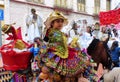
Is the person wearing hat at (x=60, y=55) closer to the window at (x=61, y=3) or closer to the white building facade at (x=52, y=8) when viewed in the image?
the white building facade at (x=52, y=8)

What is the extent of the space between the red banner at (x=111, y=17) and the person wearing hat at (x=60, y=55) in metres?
6.11

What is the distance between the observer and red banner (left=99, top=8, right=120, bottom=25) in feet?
34.3

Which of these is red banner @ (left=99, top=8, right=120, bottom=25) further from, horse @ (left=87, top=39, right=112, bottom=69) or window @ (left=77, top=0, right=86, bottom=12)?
window @ (left=77, top=0, right=86, bottom=12)

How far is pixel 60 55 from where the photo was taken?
4.26 metres

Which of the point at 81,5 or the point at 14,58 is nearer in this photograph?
the point at 14,58

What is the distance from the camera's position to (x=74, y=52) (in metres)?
4.34

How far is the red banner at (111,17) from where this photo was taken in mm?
10447

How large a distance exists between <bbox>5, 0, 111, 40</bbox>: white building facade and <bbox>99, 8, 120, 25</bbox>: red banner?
7266 mm

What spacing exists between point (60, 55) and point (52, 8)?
1681 cm

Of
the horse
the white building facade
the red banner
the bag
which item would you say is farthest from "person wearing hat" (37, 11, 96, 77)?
the white building facade

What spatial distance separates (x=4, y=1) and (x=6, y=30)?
42.1 ft

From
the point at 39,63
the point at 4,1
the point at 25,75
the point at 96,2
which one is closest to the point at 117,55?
the point at 25,75

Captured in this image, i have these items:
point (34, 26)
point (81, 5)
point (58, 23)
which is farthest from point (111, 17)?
point (81, 5)

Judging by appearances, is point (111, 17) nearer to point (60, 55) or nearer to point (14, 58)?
point (14, 58)
